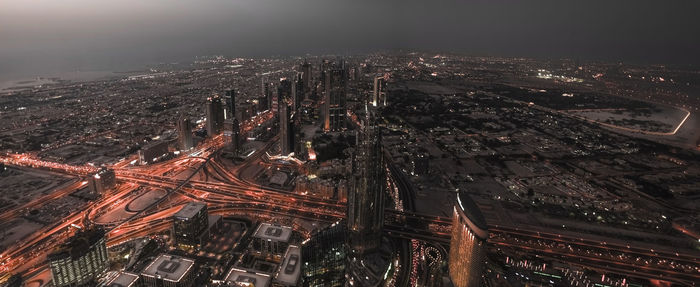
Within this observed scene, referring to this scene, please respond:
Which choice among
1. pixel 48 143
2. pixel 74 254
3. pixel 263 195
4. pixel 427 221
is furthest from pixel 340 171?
pixel 48 143

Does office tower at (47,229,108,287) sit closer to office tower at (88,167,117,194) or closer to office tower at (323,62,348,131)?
office tower at (88,167,117,194)

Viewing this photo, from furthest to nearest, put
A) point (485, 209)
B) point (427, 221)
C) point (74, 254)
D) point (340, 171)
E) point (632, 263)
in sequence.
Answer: point (340, 171), point (485, 209), point (427, 221), point (632, 263), point (74, 254)

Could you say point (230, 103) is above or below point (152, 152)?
above

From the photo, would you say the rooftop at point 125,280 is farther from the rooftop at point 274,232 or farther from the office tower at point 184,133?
the office tower at point 184,133

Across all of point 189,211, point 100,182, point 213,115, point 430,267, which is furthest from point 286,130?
point 430,267

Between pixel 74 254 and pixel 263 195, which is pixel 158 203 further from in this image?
pixel 74 254

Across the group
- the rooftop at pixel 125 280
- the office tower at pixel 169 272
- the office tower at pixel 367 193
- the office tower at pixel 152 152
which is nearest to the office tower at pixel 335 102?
the office tower at pixel 152 152

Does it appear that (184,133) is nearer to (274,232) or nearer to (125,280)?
(274,232)
